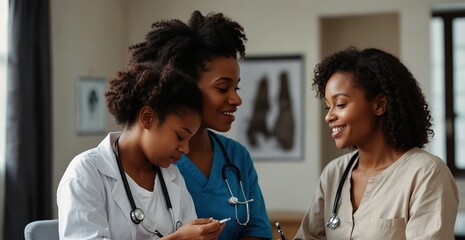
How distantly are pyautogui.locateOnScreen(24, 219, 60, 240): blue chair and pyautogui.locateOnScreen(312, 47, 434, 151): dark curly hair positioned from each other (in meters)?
1.04

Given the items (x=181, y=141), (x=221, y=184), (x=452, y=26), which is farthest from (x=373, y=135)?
(x=452, y=26)

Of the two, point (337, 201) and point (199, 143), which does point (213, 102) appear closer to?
point (199, 143)

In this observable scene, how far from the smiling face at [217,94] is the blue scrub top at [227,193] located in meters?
0.18

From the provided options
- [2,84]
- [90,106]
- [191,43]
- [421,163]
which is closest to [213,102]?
[191,43]

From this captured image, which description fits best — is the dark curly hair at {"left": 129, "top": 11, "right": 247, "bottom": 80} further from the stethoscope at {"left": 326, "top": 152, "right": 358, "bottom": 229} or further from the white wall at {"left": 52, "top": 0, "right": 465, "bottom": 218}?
the white wall at {"left": 52, "top": 0, "right": 465, "bottom": 218}

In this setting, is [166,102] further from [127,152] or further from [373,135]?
[373,135]

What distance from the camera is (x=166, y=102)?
6.55ft

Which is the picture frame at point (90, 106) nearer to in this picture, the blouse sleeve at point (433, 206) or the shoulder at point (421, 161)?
the shoulder at point (421, 161)

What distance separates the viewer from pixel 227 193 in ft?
7.80

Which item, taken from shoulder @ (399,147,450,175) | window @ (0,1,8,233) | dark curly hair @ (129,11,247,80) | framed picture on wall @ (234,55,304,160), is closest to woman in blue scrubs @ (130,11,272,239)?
dark curly hair @ (129,11,247,80)

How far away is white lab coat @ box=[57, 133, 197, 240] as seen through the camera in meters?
1.82

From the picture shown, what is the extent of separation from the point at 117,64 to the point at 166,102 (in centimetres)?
486

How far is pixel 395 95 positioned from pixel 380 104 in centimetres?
7

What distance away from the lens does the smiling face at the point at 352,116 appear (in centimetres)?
235
